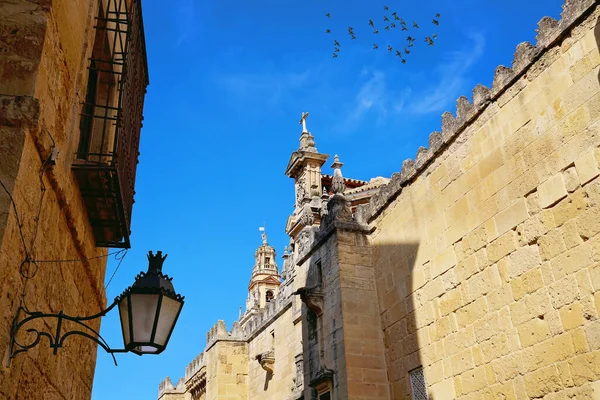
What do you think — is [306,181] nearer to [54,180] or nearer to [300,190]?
[300,190]

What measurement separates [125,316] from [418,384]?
19.4 ft

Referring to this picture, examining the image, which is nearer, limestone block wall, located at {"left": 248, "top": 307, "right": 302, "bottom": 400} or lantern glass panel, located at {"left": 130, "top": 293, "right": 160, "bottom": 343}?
lantern glass panel, located at {"left": 130, "top": 293, "right": 160, "bottom": 343}

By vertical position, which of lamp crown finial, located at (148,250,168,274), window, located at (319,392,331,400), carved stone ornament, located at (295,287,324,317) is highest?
carved stone ornament, located at (295,287,324,317)

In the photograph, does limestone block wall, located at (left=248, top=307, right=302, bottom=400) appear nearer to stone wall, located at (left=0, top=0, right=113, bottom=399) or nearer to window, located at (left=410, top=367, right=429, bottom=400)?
window, located at (left=410, top=367, right=429, bottom=400)

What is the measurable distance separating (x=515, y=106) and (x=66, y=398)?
18.7ft

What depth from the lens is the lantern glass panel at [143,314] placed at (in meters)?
3.27

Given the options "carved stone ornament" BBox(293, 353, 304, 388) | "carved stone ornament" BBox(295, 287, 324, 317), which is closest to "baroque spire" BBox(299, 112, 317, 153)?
"carved stone ornament" BBox(293, 353, 304, 388)

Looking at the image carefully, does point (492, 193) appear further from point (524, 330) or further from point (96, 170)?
point (96, 170)

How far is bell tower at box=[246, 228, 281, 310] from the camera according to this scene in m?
48.6

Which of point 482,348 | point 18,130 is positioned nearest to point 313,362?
point 482,348

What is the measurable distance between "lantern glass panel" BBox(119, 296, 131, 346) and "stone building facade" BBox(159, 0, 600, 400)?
4490mm

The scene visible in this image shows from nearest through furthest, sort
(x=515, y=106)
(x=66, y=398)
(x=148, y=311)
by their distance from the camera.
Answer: (x=148, y=311) < (x=66, y=398) < (x=515, y=106)

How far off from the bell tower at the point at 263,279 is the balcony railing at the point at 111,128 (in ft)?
136

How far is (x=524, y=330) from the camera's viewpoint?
6.59 m
